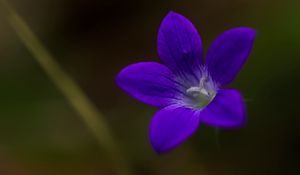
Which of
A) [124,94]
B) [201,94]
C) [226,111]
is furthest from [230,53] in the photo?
[124,94]

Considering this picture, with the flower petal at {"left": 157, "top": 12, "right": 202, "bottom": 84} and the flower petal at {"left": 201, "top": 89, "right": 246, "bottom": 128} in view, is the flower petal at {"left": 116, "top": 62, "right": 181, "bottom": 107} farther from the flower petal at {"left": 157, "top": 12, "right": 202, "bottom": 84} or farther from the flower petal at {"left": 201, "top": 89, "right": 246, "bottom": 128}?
the flower petal at {"left": 201, "top": 89, "right": 246, "bottom": 128}

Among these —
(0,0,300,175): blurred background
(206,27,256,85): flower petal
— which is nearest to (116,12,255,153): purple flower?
(206,27,256,85): flower petal

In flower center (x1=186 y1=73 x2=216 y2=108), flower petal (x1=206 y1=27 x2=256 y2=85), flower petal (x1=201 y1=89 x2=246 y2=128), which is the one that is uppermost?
flower petal (x1=206 y1=27 x2=256 y2=85)

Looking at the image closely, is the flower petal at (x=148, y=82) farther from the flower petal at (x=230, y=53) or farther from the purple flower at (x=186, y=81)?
the flower petal at (x=230, y=53)

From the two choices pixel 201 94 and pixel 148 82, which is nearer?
pixel 148 82

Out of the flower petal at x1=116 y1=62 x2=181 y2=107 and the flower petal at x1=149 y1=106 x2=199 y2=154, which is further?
the flower petal at x1=116 y1=62 x2=181 y2=107

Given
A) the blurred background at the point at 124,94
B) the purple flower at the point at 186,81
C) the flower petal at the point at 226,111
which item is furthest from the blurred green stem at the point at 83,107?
the flower petal at the point at 226,111

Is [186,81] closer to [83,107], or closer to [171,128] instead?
[171,128]
